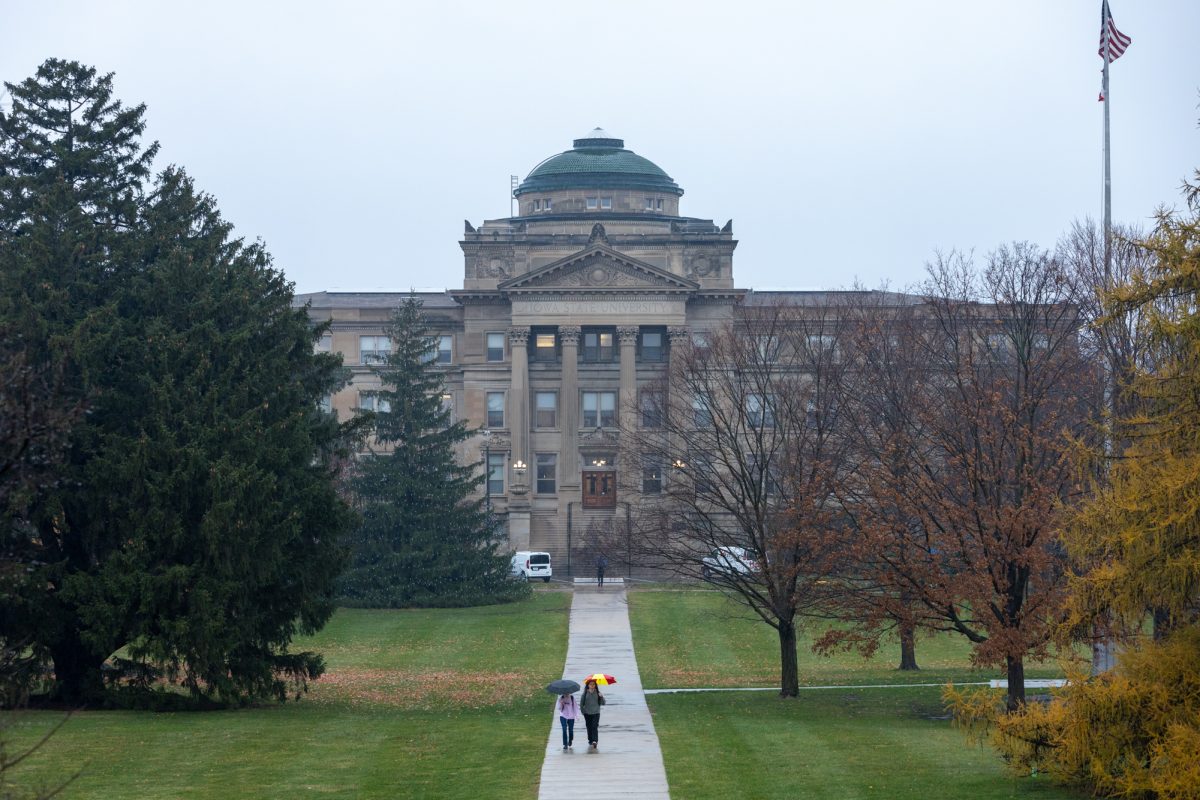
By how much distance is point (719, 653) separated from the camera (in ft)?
165

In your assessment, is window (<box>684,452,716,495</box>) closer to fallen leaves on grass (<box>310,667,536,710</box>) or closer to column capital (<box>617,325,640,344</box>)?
fallen leaves on grass (<box>310,667,536,710</box>)

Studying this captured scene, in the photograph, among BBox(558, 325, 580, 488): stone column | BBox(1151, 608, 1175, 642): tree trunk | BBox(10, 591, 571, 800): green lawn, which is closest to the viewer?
BBox(1151, 608, 1175, 642): tree trunk

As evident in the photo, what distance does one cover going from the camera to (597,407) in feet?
295

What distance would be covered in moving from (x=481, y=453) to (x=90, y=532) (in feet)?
191

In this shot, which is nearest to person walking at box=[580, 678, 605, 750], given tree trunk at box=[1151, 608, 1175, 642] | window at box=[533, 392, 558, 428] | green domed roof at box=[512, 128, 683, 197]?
tree trunk at box=[1151, 608, 1175, 642]

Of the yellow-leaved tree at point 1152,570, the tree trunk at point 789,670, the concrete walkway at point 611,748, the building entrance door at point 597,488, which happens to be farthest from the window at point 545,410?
the yellow-leaved tree at point 1152,570

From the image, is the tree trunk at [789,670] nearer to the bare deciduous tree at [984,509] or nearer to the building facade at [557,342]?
the bare deciduous tree at [984,509]

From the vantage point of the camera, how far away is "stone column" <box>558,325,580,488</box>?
289 feet

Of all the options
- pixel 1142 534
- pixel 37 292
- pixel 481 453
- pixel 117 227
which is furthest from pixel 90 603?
pixel 481 453

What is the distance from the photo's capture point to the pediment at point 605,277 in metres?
87.1

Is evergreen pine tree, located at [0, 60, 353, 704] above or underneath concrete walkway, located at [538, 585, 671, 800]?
above

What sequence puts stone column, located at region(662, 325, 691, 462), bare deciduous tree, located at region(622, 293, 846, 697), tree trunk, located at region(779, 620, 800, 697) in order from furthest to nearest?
stone column, located at region(662, 325, 691, 462)
tree trunk, located at region(779, 620, 800, 697)
bare deciduous tree, located at region(622, 293, 846, 697)

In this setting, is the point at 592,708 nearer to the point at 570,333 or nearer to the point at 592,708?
the point at 592,708

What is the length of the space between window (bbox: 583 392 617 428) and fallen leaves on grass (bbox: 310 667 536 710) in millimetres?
44475
